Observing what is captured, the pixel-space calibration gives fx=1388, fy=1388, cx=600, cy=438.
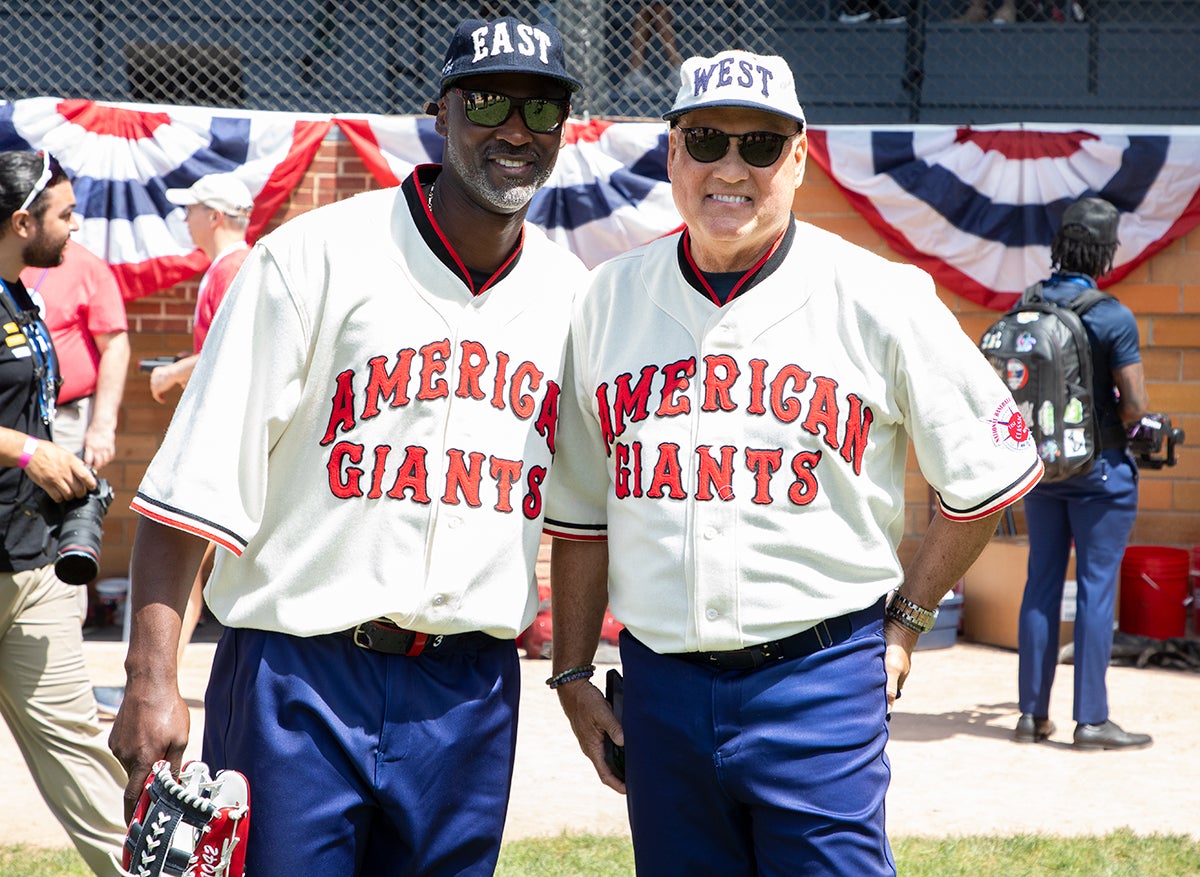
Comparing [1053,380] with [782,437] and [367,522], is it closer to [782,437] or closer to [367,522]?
[782,437]

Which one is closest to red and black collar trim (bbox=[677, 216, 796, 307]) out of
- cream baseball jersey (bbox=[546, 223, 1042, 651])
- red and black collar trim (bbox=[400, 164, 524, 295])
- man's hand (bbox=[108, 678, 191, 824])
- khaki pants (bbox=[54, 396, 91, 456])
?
cream baseball jersey (bbox=[546, 223, 1042, 651])

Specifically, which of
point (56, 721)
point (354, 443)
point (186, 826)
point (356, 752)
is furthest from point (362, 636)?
point (56, 721)

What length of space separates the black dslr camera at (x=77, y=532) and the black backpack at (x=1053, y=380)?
11.4ft

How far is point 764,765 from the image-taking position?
2.50m

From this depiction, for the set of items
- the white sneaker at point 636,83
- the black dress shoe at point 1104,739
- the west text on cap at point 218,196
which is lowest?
the black dress shoe at point 1104,739

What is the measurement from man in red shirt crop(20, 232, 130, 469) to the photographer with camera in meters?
1.96

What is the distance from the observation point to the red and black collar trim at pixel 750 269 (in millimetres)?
2656

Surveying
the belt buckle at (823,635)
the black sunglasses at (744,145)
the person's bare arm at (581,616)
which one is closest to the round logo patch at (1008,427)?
the belt buckle at (823,635)

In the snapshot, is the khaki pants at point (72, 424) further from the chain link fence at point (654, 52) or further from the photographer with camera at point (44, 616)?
the chain link fence at point (654, 52)

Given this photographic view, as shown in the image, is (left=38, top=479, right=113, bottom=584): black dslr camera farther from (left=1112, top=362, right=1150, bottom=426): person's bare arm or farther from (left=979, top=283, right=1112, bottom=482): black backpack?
(left=1112, top=362, right=1150, bottom=426): person's bare arm

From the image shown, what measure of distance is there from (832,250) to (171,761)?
5.01 feet

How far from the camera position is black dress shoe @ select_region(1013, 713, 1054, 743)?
590cm

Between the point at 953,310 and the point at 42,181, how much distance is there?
526 centimetres

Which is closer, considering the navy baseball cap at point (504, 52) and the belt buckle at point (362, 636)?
the belt buckle at point (362, 636)
